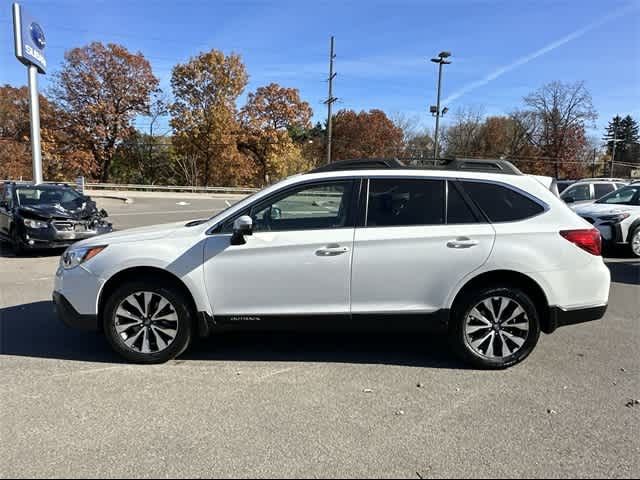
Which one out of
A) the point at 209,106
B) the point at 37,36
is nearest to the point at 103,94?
the point at 209,106

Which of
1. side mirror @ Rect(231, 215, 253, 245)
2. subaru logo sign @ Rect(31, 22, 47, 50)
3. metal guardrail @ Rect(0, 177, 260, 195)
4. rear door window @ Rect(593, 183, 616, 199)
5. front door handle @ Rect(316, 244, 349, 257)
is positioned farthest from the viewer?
metal guardrail @ Rect(0, 177, 260, 195)

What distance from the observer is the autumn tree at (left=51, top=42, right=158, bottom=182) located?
40.5 m

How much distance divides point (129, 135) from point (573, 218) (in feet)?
152

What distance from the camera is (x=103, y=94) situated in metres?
41.4

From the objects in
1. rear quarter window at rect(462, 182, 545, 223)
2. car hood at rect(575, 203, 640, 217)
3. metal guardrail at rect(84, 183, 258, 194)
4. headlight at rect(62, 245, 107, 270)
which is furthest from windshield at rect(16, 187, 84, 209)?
metal guardrail at rect(84, 183, 258, 194)

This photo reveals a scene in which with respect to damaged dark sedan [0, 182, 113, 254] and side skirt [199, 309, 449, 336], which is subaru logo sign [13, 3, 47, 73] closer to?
damaged dark sedan [0, 182, 113, 254]

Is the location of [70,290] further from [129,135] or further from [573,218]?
[129,135]

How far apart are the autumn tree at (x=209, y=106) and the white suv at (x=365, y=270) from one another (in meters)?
41.8

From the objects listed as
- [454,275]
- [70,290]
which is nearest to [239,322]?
[70,290]

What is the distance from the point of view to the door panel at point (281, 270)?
395 centimetres

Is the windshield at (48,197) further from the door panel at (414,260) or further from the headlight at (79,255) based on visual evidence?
the door panel at (414,260)

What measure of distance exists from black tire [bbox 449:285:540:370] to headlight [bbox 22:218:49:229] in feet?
27.5

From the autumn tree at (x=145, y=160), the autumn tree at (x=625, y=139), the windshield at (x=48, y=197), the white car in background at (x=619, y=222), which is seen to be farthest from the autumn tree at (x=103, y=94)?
the autumn tree at (x=625, y=139)

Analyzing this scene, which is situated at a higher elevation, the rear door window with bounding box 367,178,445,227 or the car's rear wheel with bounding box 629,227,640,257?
the rear door window with bounding box 367,178,445,227
